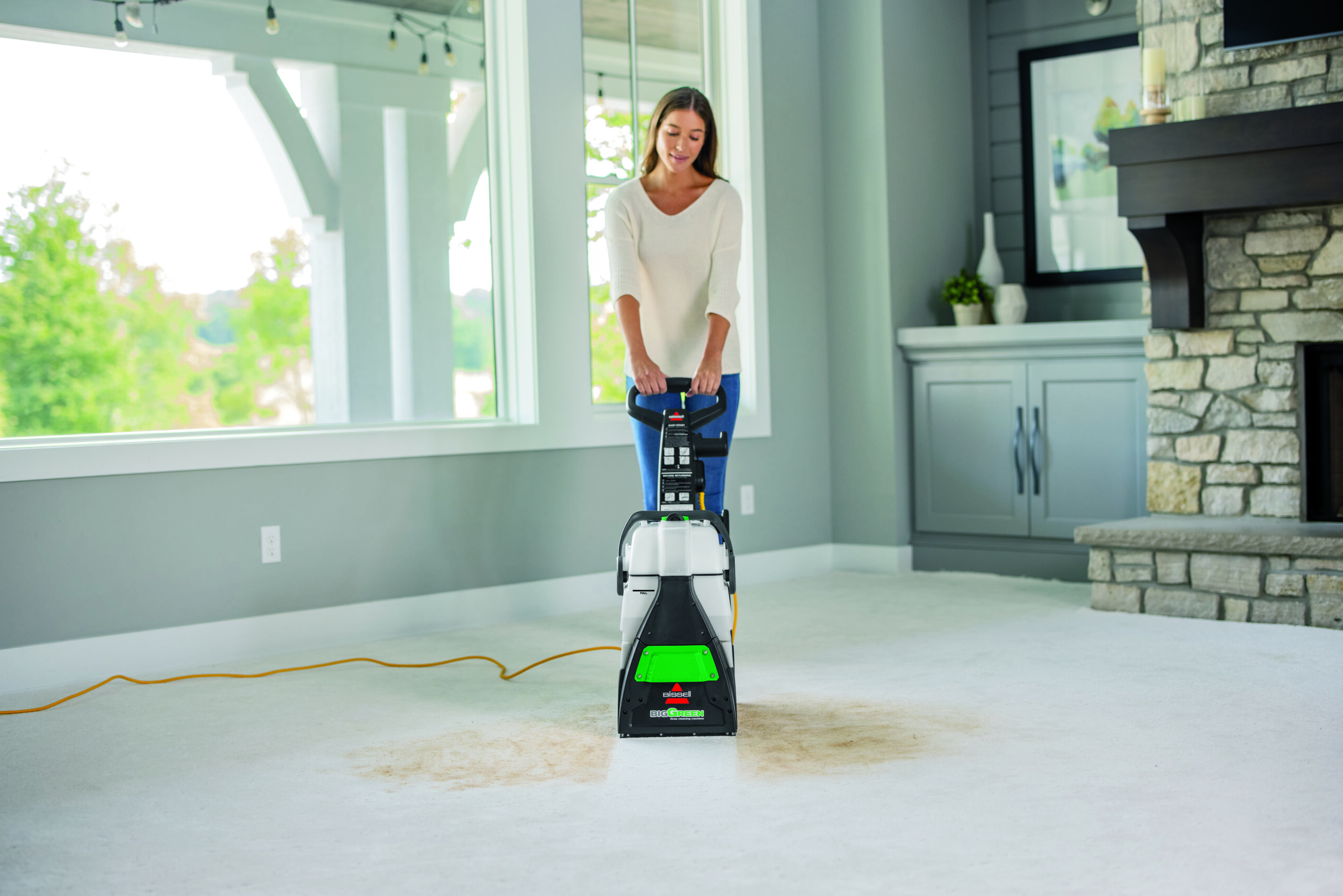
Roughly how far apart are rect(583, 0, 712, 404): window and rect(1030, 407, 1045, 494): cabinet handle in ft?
5.04

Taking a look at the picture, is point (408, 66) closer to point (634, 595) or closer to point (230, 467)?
point (230, 467)

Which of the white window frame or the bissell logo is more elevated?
the white window frame

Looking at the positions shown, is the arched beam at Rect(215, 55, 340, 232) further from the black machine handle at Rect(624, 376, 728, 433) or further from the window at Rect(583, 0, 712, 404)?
the black machine handle at Rect(624, 376, 728, 433)

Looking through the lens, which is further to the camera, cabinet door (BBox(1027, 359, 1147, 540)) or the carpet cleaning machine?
cabinet door (BBox(1027, 359, 1147, 540))

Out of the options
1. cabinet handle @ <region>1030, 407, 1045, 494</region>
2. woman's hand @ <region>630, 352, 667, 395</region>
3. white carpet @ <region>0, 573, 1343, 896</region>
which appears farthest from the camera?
cabinet handle @ <region>1030, 407, 1045, 494</region>

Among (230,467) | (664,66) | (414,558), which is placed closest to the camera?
(230,467)

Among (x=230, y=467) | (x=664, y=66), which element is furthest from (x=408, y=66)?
(x=230, y=467)

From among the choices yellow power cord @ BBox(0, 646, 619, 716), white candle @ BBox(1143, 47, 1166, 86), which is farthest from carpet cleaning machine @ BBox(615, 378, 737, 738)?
white candle @ BBox(1143, 47, 1166, 86)

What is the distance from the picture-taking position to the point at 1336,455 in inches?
153

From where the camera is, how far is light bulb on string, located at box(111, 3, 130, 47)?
3.43 metres

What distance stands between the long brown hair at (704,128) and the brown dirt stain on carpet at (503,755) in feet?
4.54

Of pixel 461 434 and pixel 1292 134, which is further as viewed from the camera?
pixel 461 434

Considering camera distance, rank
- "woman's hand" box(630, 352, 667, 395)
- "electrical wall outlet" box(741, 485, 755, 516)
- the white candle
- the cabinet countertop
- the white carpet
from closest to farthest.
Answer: the white carpet, "woman's hand" box(630, 352, 667, 395), the white candle, the cabinet countertop, "electrical wall outlet" box(741, 485, 755, 516)

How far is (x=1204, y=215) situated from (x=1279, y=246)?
25cm
